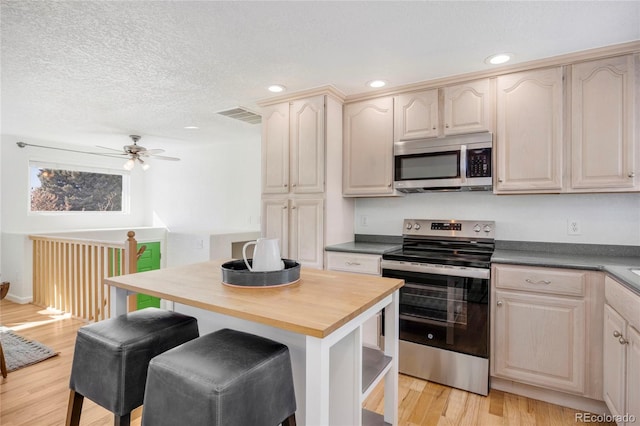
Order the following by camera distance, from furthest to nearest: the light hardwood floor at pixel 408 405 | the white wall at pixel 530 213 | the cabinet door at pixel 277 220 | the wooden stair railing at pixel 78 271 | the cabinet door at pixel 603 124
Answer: the wooden stair railing at pixel 78 271, the cabinet door at pixel 277 220, the white wall at pixel 530 213, the cabinet door at pixel 603 124, the light hardwood floor at pixel 408 405

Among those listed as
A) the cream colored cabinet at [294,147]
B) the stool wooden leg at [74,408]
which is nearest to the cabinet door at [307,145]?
the cream colored cabinet at [294,147]

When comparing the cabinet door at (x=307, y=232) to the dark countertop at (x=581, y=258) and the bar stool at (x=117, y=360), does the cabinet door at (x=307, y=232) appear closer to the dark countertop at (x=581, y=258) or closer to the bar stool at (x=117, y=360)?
the dark countertop at (x=581, y=258)

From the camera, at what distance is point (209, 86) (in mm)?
2811

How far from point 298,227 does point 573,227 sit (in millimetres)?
2189

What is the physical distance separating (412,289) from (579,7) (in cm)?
194

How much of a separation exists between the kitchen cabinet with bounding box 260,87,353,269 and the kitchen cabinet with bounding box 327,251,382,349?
160 mm

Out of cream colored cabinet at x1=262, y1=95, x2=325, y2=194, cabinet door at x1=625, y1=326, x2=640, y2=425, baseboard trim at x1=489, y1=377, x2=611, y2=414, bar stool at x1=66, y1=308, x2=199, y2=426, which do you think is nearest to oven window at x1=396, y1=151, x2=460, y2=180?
cream colored cabinet at x1=262, y1=95, x2=325, y2=194

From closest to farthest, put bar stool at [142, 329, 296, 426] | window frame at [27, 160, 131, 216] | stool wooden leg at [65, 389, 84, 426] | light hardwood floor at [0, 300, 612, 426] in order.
→ bar stool at [142, 329, 296, 426]
stool wooden leg at [65, 389, 84, 426]
light hardwood floor at [0, 300, 612, 426]
window frame at [27, 160, 131, 216]

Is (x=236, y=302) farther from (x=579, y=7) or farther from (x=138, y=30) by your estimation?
(x=579, y=7)

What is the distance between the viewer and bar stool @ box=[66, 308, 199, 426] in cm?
133

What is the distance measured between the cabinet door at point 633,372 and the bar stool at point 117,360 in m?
2.13

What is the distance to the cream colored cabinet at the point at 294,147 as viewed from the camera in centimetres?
294

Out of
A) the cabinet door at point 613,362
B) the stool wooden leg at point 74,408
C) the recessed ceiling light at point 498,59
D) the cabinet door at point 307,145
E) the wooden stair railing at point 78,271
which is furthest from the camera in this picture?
the wooden stair railing at point 78,271

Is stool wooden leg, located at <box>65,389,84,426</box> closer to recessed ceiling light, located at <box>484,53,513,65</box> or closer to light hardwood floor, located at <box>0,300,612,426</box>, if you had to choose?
light hardwood floor, located at <box>0,300,612,426</box>
